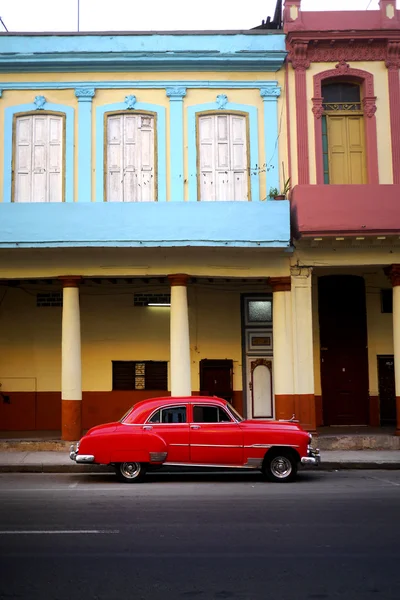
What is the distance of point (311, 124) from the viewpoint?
54.6ft

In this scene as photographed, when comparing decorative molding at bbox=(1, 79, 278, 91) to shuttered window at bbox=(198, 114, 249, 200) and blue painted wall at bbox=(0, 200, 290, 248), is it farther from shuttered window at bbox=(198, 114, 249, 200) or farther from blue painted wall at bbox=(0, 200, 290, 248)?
blue painted wall at bbox=(0, 200, 290, 248)

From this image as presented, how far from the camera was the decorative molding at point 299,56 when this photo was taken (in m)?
16.6

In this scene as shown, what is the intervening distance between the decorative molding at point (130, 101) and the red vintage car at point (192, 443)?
810 cm

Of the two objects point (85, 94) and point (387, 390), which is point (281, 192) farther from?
point (387, 390)

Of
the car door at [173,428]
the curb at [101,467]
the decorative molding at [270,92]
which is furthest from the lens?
the decorative molding at [270,92]

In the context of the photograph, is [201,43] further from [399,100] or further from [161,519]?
[161,519]

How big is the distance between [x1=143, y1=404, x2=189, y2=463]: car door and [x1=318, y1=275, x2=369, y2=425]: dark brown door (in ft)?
25.7

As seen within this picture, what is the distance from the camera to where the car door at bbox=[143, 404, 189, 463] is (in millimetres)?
11734

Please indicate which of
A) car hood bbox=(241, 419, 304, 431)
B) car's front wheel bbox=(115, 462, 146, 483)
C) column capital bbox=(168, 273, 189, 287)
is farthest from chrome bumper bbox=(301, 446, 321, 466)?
column capital bbox=(168, 273, 189, 287)

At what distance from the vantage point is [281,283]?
1644 cm

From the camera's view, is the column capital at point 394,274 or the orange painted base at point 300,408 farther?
the column capital at point 394,274

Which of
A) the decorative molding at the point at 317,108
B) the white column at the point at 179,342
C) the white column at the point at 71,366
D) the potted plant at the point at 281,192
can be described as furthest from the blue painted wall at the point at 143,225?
the decorative molding at the point at 317,108

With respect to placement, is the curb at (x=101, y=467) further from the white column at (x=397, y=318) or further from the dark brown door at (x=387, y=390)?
the dark brown door at (x=387, y=390)

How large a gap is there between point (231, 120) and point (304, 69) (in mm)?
2173
